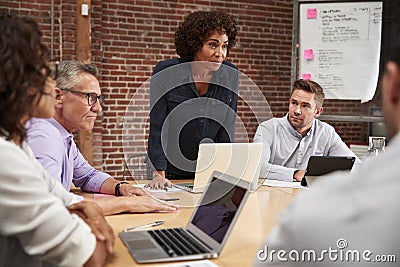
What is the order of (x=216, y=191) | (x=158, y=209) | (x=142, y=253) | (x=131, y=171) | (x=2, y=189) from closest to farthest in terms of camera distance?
(x=2, y=189)
(x=142, y=253)
(x=216, y=191)
(x=158, y=209)
(x=131, y=171)

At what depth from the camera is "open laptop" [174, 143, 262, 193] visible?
2254 mm

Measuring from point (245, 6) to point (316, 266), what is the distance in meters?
5.67

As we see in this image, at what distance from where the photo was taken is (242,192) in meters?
1.44

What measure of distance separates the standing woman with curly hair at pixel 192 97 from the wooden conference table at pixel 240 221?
43cm

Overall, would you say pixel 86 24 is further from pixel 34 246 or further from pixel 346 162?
pixel 34 246

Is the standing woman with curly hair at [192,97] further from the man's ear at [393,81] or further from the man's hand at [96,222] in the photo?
the man's ear at [393,81]

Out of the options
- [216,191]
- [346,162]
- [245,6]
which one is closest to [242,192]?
[216,191]

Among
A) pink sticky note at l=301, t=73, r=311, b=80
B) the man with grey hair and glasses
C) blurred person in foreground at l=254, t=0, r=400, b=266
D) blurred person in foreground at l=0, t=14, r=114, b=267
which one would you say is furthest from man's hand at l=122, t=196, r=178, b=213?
pink sticky note at l=301, t=73, r=311, b=80

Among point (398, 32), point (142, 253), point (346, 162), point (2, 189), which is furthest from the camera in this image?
point (346, 162)

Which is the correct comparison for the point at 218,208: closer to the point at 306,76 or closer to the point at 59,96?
the point at 59,96

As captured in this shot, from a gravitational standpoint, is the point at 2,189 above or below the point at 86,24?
below

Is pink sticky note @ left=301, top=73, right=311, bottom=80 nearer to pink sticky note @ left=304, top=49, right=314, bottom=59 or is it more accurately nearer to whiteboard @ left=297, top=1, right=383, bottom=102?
whiteboard @ left=297, top=1, right=383, bottom=102

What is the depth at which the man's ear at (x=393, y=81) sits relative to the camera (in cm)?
75

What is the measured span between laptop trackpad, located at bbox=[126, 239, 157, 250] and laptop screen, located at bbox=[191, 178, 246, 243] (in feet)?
0.58
